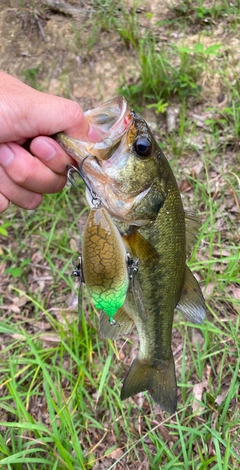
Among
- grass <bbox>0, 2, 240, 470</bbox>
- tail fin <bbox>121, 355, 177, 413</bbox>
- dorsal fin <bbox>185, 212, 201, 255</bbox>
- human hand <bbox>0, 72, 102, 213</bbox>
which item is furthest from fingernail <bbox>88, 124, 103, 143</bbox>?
grass <bbox>0, 2, 240, 470</bbox>

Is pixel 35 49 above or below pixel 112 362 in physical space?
above

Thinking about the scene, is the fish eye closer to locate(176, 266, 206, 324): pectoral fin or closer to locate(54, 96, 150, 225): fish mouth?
locate(54, 96, 150, 225): fish mouth

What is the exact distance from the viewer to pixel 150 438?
2256 mm

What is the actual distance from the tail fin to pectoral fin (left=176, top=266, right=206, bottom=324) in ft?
0.94

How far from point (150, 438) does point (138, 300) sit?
126 centimetres

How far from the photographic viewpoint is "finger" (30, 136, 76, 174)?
1.61 metres

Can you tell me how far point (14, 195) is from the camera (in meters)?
1.96

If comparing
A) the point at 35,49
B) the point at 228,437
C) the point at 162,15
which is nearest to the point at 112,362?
the point at 228,437

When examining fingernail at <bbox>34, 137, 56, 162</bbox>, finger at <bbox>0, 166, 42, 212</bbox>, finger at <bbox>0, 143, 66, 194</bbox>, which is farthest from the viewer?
finger at <bbox>0, 166, 42, 212</bbox>

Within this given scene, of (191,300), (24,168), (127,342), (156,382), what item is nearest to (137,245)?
(191,300)

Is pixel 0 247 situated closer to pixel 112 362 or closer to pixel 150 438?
pixel 112 362

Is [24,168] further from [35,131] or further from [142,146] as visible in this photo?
[142,146]

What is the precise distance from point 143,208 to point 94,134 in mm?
363

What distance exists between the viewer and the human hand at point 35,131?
1560 mm
